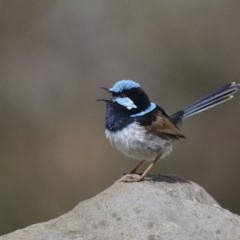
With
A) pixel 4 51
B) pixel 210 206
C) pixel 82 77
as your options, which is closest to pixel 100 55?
pixel 82 77

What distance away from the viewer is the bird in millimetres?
6305

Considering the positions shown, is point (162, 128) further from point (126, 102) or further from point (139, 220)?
point (139, 220)

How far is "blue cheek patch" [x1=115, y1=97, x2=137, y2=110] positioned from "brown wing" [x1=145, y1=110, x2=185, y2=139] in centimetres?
17

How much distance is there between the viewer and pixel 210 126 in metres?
11.7

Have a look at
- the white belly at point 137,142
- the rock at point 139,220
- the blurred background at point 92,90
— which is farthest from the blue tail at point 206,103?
the blurred background at point 92,90

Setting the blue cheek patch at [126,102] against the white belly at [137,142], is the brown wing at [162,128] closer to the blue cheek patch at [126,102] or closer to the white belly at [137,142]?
the white belly at [137,142]

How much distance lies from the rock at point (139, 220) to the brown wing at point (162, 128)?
720 millimetres

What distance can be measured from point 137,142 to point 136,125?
0.35 ft

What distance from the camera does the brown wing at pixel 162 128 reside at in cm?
647

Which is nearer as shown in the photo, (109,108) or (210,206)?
(210,206)

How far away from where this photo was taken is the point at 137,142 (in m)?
6.34

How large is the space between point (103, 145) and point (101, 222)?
5.87 m

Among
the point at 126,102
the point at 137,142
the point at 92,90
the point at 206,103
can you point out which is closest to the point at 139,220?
the point at 137,142

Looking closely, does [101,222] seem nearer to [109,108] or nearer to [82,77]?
[109,108]
